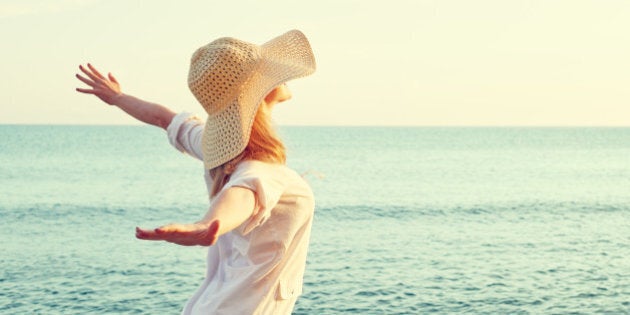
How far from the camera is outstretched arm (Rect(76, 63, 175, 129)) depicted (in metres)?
3.42

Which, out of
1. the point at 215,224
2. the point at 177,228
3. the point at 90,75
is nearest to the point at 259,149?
the point at 215,224

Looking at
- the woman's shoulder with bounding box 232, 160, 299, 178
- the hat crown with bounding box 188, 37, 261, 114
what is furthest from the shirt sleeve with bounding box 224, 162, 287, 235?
the hat crown with bounding box 188, 37, 261, 114

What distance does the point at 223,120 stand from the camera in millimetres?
2729

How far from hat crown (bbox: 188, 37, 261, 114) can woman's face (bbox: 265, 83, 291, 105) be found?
100mm

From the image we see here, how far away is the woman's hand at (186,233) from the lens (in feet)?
6.58

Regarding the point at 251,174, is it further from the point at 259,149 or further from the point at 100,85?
the point at 100,85

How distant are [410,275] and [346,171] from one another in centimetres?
4056

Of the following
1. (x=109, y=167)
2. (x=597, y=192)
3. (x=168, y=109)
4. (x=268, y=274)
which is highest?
(x=168, y=109)

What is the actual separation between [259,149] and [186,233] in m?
0.64

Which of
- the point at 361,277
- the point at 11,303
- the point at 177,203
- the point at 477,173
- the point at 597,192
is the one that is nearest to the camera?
the point at 11,303

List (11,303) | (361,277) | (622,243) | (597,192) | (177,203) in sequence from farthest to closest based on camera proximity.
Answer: (597,192) → (177,203) → (622,243) → (361,277) → (11,303)

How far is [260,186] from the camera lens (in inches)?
97.3

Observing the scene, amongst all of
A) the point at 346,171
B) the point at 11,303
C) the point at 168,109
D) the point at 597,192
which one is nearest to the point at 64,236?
the point at 11,303

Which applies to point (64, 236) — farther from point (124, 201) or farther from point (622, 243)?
point (622, 243)
